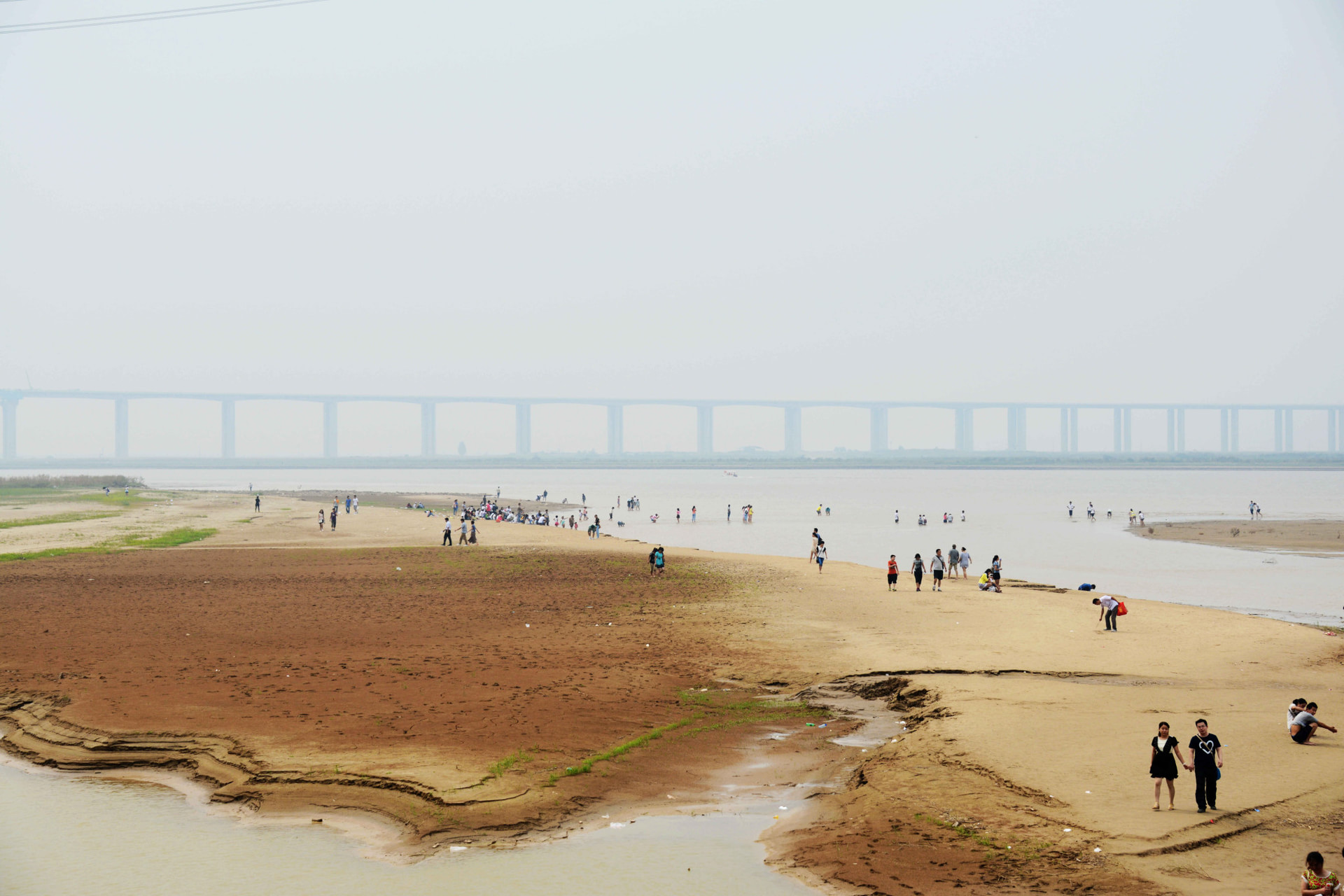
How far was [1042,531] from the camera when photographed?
63719 millimetres

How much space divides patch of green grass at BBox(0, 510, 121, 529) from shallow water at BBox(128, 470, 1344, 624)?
3288cm

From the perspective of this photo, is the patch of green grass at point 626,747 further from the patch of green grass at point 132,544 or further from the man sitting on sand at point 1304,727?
the patch of green grass at point 132,544

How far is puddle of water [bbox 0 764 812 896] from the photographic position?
947 centimetres

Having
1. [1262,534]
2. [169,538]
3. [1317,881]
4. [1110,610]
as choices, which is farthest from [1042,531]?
[1317,881]

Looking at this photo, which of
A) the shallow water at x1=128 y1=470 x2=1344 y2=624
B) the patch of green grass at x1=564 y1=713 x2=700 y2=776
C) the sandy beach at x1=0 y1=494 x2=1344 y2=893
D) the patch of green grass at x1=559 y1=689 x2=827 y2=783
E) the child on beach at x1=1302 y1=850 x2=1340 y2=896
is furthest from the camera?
the shallow water at x1=128 y1=470 x2=1344 y2=624

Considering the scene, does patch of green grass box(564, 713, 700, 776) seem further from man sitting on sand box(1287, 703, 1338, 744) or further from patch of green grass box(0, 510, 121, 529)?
patch of green grass box(0, 510, 121, 529)

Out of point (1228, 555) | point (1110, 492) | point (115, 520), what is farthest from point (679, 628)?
point (1110, 492)

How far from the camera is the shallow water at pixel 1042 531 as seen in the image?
Result: 1389 inches

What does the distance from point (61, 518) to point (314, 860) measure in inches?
2356

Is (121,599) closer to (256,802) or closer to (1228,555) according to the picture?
(256,802)

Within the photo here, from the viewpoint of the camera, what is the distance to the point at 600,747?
13414 mm

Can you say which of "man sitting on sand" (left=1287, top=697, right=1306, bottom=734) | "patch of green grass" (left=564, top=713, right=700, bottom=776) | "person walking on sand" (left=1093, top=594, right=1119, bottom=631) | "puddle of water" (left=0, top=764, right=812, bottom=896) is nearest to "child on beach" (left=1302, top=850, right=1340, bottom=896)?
"puddle of water" (left=0, top=764, right=812, bottom=896)

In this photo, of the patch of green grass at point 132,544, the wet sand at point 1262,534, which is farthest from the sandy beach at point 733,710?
the wet sand at point 1262,534

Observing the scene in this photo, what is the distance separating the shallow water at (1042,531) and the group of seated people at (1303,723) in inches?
658
